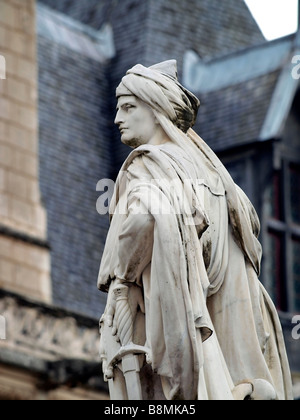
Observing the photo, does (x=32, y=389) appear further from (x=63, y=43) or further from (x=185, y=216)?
(x=185, y=216)

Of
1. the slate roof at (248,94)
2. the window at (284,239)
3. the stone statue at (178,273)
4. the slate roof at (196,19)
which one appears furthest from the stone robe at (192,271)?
the slate roof at (196,19)

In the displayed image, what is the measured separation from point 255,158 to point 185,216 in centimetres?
2562

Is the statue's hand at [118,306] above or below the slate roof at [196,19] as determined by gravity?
below

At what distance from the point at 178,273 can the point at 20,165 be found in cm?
2554

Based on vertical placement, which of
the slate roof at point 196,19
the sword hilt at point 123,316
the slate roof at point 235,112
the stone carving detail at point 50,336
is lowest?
the sword hilt at point 123,316

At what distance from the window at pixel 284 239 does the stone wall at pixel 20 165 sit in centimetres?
336

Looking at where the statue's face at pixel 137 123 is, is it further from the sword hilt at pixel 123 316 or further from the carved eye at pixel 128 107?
the sword hilt at pixel 123 316

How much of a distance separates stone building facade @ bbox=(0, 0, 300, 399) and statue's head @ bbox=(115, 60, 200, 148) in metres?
22.1

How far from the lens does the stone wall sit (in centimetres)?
3403

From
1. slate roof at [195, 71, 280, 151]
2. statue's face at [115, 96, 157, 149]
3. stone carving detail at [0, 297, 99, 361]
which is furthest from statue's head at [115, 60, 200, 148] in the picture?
slate roof at [195, 71, 280, 151]

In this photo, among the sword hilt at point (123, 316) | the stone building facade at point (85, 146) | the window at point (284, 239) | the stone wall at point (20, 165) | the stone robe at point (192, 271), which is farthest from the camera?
the window at point (284, 239)

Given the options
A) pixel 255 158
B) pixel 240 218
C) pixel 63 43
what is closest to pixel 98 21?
pixel 63 43

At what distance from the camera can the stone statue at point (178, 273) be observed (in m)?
9.62

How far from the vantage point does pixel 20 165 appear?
115ft
